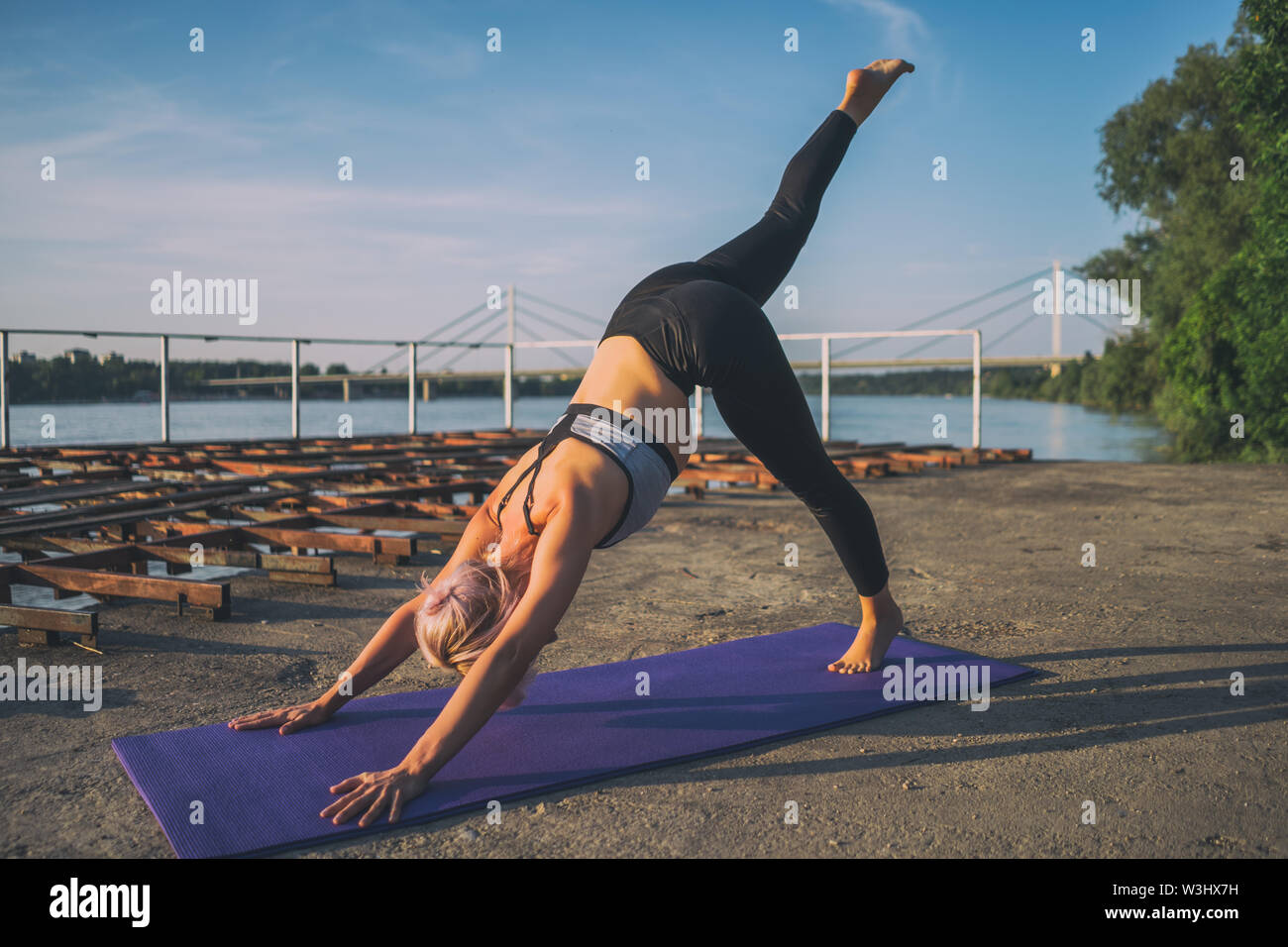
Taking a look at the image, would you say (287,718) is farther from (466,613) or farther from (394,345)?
(394,345)

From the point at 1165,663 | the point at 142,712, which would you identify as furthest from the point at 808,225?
the point at 142,712

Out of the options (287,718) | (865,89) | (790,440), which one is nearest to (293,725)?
(287,718)

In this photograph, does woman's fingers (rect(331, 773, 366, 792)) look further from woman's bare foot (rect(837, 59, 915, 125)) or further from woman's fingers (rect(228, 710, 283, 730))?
woman's bare foot (rect(837, 59, 915, 125))

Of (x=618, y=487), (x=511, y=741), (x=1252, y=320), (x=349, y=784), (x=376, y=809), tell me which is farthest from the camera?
(x=1252, y=320)

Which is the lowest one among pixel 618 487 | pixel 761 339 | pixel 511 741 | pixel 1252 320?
pixel 511 741

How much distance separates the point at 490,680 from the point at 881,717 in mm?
1127

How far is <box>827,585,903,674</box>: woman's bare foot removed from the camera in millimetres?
2777

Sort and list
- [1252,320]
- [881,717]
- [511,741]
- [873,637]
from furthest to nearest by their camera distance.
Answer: [1252,320], [873,637], [881,717], [511,741]

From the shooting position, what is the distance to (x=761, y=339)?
2291 mm

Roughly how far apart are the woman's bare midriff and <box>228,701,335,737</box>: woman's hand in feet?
2.24

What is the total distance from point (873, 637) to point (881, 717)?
417 mm

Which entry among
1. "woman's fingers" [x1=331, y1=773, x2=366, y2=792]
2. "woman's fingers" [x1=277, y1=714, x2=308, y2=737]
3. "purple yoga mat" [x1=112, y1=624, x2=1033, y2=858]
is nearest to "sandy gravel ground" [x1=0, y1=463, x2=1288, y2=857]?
"purple yoga mat" [x1=112, y1=624, x2=1033, y2=858]

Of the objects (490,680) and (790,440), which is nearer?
(490,680)

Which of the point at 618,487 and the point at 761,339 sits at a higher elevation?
the point at 761,339
